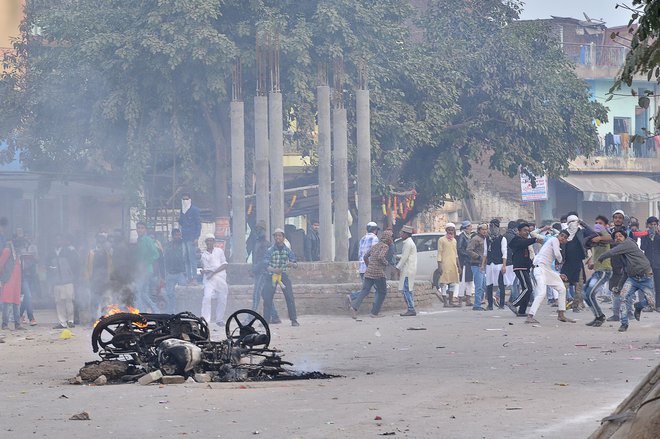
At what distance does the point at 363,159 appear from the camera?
26.7 metres

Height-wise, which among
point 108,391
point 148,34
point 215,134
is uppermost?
point 148,34

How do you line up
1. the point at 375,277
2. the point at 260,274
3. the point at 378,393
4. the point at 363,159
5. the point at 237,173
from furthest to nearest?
1. the point at 363,159
2. the point at 237,173
3. the point at 375,277
4. the point at 260,274
5. the point at 378,393

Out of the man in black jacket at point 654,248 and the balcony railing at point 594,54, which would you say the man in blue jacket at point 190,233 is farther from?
the balcony railing at point 594,54

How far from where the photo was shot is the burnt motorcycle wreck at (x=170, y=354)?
38.9 ft

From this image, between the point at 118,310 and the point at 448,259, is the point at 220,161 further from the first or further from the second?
the point at 118,310

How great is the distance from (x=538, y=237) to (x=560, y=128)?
43.5 ft

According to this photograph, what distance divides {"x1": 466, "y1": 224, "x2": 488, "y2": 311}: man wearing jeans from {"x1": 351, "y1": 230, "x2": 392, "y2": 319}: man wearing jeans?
8.56ft

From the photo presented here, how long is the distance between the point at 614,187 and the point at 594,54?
601 centimetres

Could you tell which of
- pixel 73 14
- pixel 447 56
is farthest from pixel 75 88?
pixel 447 56

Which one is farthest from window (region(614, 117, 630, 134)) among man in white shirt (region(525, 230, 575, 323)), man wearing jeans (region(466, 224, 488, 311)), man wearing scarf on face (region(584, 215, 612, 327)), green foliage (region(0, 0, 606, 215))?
man in white shirt (region(525, 230, 575, 323))

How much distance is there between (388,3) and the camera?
31.9 meters

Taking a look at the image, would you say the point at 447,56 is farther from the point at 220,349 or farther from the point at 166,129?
the point at 220,349

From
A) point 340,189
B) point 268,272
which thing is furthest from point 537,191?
point 268,272

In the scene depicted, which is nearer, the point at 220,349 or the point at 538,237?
the point at 220,349
